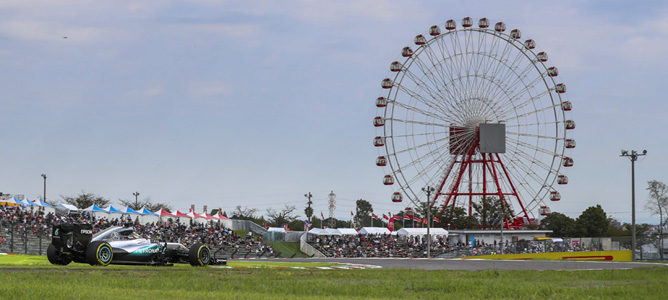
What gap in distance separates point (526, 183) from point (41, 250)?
5510cm

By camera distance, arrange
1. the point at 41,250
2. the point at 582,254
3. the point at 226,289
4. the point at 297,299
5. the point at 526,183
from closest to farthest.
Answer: the point at 297,299
the point at 226,289
the point at 41,250
the point at 582,254
the point at 526,183

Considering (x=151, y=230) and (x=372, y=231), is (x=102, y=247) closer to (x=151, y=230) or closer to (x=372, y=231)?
(x=151, y=230)

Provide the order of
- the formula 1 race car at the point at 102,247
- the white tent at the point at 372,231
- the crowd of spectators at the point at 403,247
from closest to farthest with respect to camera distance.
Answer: the formula 1 race car at the point at 102,247
the crowd of spectators at the point at 403,247
the white tent at the point at 372,231

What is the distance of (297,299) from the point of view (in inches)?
645

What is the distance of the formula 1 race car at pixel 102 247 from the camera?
92.9 feet

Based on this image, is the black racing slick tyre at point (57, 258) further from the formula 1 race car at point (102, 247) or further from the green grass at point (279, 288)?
the green grass at point (279, 288)

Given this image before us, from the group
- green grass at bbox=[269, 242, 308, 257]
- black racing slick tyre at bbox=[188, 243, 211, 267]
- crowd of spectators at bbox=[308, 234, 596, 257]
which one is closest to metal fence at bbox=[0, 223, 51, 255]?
black racing slick tyre at bbox=[188, 243, 211, 267]

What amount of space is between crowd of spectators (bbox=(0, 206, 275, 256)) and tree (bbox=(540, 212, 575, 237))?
64.7 meters

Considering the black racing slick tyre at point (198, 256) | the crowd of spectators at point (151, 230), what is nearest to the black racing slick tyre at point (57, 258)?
the black racing slick tyre at point (198, 256)

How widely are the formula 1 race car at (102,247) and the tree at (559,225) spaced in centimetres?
10906

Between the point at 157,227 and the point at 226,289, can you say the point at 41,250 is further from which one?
the point at 226,289

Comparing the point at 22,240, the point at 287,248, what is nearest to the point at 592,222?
the point at 287,248

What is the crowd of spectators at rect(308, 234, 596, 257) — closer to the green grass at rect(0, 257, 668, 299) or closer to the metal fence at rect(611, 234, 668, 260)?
the metal fence at rect(611, 234, 668, 260)

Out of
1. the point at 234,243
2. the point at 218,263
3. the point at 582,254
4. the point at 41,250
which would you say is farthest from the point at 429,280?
the point at 234,243
